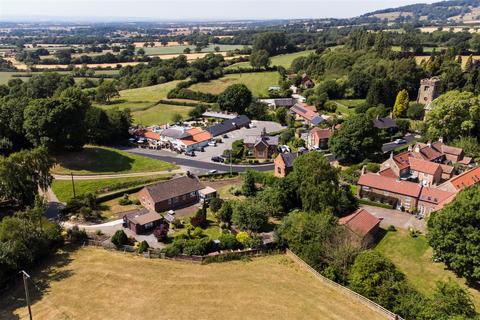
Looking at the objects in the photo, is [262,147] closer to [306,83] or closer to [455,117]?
[455,117]

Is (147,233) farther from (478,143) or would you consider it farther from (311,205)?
(478,143)

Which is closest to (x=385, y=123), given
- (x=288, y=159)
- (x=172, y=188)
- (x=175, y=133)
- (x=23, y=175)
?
(x=288, y=159)

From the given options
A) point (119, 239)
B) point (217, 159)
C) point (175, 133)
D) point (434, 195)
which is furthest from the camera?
point (175, 133)

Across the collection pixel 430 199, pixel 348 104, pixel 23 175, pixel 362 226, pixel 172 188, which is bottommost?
pixel 362 226

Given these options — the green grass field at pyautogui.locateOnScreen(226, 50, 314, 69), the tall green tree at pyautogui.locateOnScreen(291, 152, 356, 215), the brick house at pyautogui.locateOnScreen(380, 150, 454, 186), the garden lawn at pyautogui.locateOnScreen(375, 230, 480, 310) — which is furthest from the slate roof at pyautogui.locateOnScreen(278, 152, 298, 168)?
the green grass field at pyautogui.locateOnScreen(226, 50, 314, 69)

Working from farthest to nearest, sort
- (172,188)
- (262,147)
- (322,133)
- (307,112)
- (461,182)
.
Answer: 1. (307,112)
2. (322,133)
3. (262,147)
4. (172,188)
5. (461,182)

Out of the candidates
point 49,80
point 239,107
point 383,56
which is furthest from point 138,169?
point 383,56

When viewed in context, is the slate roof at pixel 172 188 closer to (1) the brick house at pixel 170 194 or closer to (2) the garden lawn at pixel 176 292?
(1) the brick house at pixel 170 194
